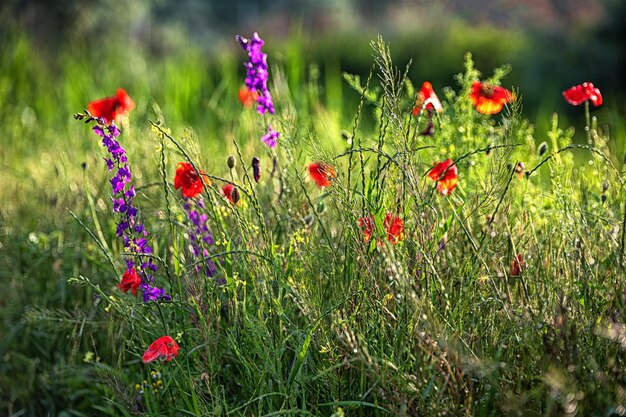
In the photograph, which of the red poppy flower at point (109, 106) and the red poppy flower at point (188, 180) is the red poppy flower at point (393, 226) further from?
the red poppy flower at point (109, 106)

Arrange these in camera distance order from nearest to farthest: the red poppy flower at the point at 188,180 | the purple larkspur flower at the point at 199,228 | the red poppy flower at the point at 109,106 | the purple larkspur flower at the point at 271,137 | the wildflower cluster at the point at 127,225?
the wildflower cluster at the point at 127,225
the red poppy flower at the point at 188,180
the purple larkspur flower at the point at 199,228
the purple larkspur flower at the point at 271,137
the red poppy flower at the point at 109,106

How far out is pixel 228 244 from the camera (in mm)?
1983

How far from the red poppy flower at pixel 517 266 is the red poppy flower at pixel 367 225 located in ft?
1.16

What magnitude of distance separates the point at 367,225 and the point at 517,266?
1.24 feet

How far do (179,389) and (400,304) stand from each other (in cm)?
57

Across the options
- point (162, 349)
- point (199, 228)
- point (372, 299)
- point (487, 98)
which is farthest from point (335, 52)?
point (162, 349)

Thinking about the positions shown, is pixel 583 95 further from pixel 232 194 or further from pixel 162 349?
pixel 162 349

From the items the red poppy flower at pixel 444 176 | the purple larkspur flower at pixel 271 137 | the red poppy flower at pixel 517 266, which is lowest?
the red poppy flower at pixel 517 266

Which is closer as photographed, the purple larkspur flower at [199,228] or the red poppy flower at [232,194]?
the red poppy flower at [232,194]

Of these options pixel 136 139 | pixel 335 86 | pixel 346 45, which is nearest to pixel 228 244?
pixel 136 139

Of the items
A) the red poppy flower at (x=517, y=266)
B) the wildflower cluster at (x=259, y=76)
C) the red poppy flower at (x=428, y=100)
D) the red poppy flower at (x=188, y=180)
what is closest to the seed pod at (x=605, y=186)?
the red poppy flower at (x=517, y=266)

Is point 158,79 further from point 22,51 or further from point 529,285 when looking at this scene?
point 529,285

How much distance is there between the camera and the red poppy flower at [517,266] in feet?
6.16

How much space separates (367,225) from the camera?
1931 millimetres
